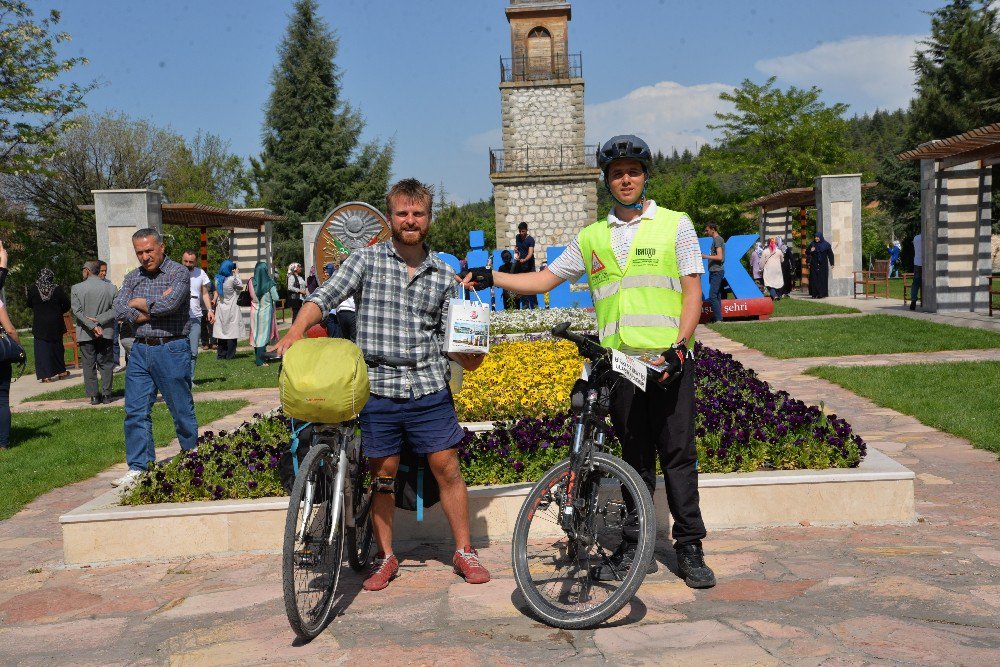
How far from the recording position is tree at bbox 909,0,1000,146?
46781 mm

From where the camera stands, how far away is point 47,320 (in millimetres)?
15297

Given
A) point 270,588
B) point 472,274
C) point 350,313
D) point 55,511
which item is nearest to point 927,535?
point 472,274

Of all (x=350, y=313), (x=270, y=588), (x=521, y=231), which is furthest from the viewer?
(x=521, y=231)

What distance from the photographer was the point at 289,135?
182 ft

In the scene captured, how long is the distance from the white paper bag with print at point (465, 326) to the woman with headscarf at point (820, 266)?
82.4 feet

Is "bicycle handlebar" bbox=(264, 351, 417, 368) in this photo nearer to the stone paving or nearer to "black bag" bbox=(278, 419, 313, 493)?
"black bag" bbox=(278, 419, 313, 493)

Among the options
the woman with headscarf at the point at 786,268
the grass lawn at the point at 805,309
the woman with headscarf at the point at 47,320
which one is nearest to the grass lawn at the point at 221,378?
the woman with headscarf at the point at 47,320

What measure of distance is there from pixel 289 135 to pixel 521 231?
39682 mm

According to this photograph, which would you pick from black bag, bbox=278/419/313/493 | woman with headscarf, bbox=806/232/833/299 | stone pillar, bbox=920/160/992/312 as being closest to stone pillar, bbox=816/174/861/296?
woman with headscarf, bbox=806/232/833/299

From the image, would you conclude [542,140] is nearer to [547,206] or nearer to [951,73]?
[547,206]

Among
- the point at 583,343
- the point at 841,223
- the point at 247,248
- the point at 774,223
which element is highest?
the point at 774,223

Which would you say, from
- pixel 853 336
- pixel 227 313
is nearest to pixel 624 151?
pixel 853 336

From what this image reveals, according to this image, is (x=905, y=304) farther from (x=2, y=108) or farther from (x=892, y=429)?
(x=2, y=108)

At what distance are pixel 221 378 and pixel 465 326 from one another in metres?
11.2
